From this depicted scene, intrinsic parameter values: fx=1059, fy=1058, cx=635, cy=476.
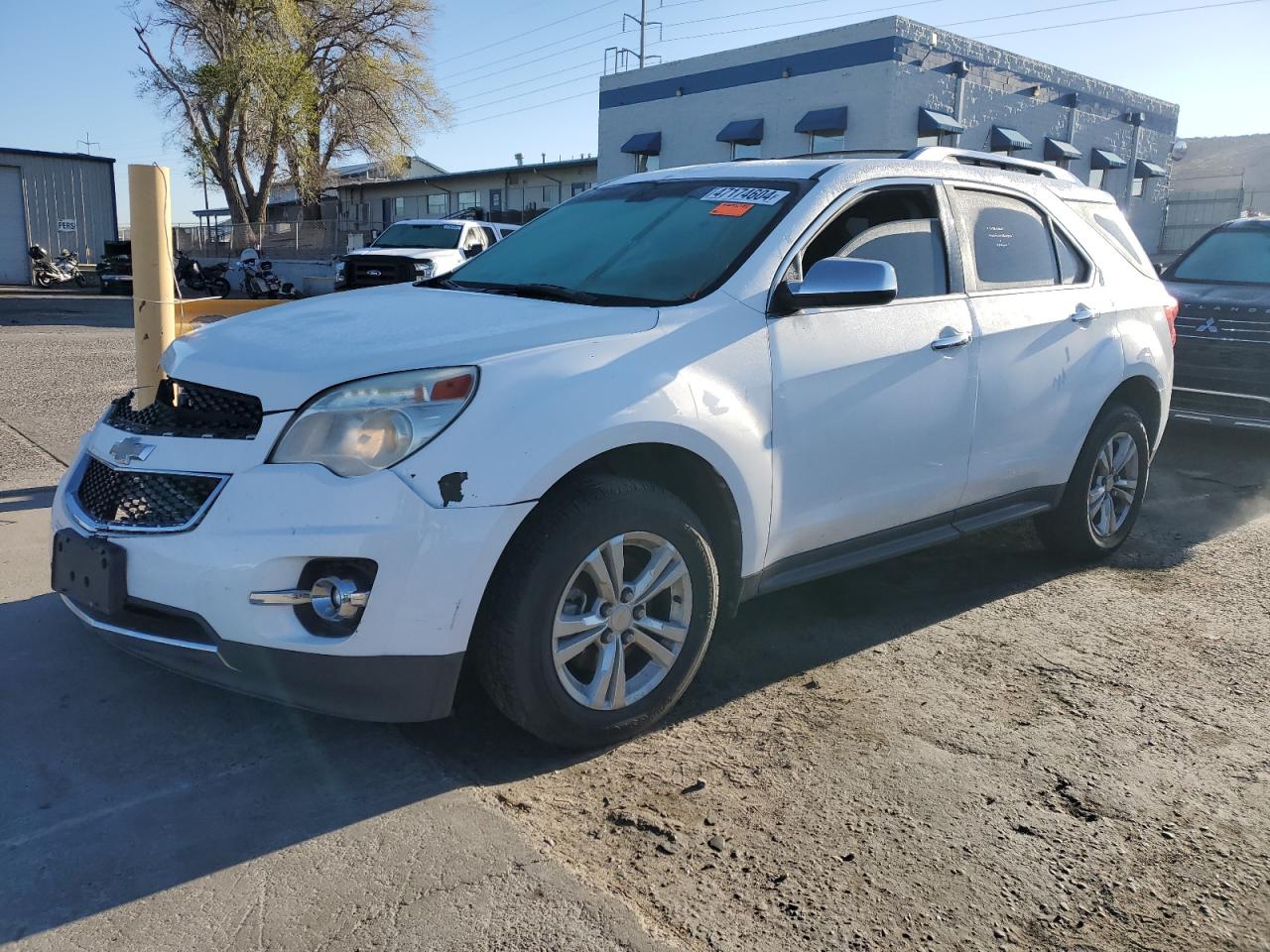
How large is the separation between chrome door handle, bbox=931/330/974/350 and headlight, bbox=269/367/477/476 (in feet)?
6.37

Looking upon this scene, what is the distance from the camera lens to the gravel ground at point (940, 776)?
247cm

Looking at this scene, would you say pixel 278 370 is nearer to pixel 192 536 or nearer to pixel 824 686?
pixel 192 536

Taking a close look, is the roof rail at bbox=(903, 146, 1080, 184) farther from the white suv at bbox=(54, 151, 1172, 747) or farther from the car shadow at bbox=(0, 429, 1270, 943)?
the car shadow at bbox=(0, 429, 1270, 943)

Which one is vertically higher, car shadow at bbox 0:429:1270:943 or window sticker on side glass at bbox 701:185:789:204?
window sticker on side glass at bbox 701:185:789:204

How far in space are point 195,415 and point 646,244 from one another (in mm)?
1677

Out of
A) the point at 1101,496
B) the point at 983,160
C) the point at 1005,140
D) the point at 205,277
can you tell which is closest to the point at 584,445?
the point at 983,160

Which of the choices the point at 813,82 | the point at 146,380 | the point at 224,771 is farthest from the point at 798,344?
the point at 813,82

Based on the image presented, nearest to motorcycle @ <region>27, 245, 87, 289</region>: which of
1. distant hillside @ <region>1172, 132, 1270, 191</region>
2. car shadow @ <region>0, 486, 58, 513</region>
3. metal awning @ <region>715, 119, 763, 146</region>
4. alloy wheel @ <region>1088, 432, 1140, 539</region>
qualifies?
metal awning @ <region>715, 119, 763, 146</region>

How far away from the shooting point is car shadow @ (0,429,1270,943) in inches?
101

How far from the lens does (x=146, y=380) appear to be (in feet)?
18.8

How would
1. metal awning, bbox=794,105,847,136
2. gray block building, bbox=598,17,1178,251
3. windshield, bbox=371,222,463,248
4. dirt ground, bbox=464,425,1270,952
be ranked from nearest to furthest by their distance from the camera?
dirt ground, bbox=464,425,1270,952
windshield, bbox=371,222,463,248
gray block building, bbox=598,17,1178,251
metal awning, bbox=794,105,847,136

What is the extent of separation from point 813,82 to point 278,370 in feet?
87.8

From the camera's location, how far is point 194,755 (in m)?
3.04

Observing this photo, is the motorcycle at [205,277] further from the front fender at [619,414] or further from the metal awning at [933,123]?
the front fender at [619,414]
